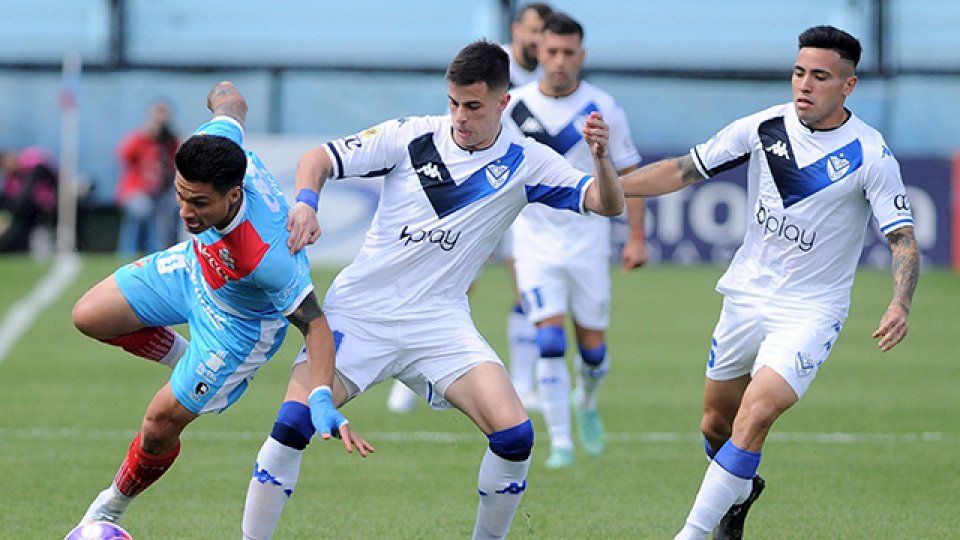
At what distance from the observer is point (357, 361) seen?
6.74 metres

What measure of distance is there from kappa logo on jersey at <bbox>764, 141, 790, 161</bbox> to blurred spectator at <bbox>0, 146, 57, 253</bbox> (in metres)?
15.3

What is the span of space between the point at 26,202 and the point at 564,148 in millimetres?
12487

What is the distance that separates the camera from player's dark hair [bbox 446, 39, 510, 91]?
6.73 meters

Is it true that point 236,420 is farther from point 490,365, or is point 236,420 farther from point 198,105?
point 198,105

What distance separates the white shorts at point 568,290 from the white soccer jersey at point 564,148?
64 mm

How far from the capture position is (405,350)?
22.4 ft

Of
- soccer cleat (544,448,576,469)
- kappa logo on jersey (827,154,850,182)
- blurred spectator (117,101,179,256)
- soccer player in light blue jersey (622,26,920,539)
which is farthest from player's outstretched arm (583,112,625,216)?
blurred spectator (117,101,179,256)

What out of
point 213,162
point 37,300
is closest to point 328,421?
point 213,162

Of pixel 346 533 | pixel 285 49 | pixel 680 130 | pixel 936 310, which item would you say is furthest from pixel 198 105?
pixel 346 533

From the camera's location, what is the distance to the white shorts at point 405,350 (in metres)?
6.75

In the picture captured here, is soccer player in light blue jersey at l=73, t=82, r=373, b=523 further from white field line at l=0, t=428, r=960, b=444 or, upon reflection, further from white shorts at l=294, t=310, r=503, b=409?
white field line at l=0, t=428, r=960, b=444

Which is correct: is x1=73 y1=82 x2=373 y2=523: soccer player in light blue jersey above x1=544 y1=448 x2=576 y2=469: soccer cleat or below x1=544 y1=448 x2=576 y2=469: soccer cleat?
above

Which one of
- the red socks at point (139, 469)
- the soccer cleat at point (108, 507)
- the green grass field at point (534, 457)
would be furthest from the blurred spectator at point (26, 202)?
the red socks at point (139, 469)

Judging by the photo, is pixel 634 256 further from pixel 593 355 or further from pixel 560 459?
pixel 560 459
